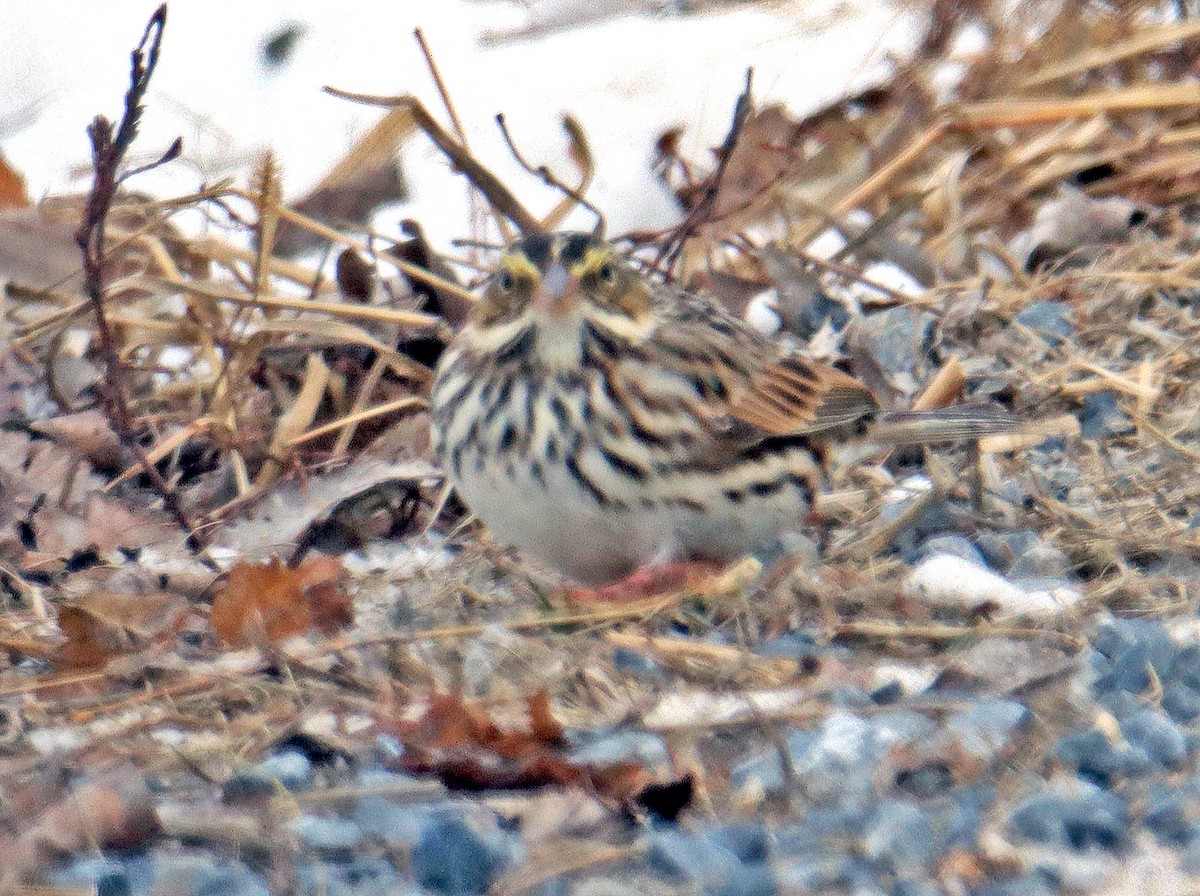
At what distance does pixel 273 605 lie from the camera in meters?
3.56

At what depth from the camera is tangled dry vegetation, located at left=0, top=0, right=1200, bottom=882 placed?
340 cm

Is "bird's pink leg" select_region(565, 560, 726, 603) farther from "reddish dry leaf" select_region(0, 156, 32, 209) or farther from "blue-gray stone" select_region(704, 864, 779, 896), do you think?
"reddish dry leaf" select_region(0, 156, 32, 209)

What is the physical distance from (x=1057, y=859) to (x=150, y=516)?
8.31 ft

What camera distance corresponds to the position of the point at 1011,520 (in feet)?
14.1

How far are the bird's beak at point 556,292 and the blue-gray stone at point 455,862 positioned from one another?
1.47 metres

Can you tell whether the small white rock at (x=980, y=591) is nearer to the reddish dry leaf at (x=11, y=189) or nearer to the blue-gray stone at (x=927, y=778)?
the blue-gray stone at (x=927, y=778)

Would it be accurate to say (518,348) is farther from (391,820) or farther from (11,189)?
(11,189)

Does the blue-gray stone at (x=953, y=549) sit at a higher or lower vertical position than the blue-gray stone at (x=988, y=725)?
lower

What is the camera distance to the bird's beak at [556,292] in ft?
12.6

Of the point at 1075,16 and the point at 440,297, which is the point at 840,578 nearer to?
the point at 440,297

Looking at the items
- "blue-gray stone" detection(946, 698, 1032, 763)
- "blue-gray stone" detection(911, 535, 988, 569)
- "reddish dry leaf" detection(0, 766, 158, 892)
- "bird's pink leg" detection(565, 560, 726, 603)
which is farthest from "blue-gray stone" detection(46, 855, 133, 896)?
"blue-gray stone" detection(911, 535, 988, 569)

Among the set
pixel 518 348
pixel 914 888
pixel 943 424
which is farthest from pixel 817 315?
pixel 914 888

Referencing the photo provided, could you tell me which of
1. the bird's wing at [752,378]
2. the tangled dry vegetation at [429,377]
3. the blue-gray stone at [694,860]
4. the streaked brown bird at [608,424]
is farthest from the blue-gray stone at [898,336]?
the blue-gray stone at [694,860]

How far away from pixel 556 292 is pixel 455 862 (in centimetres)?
154
